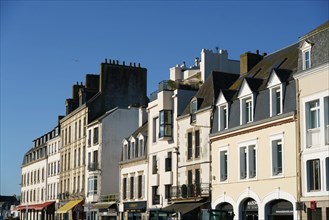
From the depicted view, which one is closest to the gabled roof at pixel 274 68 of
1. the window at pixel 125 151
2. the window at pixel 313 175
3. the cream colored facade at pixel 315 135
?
the cream colored facade at pixel 315 135

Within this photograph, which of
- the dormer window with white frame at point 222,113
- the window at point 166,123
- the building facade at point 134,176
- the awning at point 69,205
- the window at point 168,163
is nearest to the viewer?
the dormer window with white frame at point 222,113

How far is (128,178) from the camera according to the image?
51.4 metres

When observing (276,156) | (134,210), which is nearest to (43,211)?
(134,210)

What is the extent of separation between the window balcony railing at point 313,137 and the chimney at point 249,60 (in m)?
12.6

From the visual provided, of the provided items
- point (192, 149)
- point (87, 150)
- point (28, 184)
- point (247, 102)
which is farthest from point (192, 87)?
point (28, 184)

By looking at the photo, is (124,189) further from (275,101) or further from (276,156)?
(275,101)

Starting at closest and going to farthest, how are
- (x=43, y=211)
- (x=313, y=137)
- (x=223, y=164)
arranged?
(x=313, y=137) < (x=223, y=164) < (x=43, y=211)

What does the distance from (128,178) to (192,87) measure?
11.3 metres

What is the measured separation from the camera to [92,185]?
58.5m

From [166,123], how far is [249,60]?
25.6ft

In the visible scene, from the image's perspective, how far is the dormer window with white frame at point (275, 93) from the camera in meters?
31.2

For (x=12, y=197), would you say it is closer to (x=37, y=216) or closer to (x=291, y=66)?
(x=37, y=216)

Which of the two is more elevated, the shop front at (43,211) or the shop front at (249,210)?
the shop front at (249,210)

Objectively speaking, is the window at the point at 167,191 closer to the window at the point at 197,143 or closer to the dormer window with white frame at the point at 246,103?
the window at the point at 197,143
